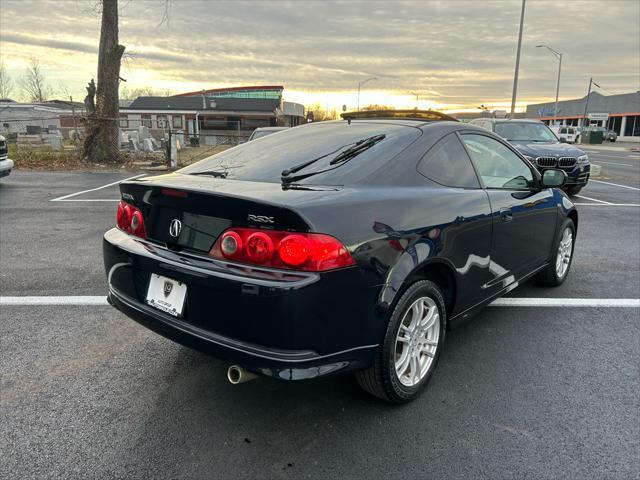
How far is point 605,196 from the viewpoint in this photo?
11.4 meters

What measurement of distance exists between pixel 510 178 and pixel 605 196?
9221mm

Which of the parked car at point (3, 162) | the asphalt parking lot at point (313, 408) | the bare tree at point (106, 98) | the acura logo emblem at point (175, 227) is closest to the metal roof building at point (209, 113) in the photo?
the bare tree at point (106, 98)

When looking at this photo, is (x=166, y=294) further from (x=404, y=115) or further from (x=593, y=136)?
(x=593, y=136)

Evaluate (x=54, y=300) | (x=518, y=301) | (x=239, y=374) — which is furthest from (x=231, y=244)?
(x=518, y=301)

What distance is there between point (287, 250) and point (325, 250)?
17 centimetres

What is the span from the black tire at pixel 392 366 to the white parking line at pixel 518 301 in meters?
1.71

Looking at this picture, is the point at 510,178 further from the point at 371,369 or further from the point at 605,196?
the point at 605,196

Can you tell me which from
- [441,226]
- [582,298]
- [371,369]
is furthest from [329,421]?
[582,298]

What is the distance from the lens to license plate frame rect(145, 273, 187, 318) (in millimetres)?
2411

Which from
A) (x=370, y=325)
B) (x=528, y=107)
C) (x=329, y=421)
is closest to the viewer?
(x=370, y=325)

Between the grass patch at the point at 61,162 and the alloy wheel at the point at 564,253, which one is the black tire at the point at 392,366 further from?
the grass patch at the point at 61,162

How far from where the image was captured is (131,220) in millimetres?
2850

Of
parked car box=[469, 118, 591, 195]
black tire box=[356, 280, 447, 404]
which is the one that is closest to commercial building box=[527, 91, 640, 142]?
parked car box=[469, 118, 591, 195]

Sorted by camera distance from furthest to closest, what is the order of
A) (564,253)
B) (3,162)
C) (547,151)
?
(3,162) < (547,151) < (564,253)
